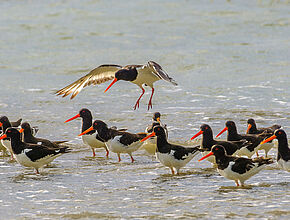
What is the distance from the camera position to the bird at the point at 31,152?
404 inches

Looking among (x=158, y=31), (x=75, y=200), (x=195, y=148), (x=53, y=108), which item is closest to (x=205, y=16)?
(x=158, y=31)

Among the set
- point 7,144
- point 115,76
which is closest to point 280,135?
point 7,144

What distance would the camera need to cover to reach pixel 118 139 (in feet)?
37.2

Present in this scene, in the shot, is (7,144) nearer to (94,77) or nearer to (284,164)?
(94,77)

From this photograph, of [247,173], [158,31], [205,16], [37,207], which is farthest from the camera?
[205,16]

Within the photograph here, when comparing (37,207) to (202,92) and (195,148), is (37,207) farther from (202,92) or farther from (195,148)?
(202,92)

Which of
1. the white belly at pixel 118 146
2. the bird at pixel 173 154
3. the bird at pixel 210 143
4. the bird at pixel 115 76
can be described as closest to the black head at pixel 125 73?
the bird at pixel 115 76

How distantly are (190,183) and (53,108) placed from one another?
8080 millimetres

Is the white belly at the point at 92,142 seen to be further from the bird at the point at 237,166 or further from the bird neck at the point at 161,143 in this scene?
the bird at the point at 237,166

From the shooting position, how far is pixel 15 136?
10.6m

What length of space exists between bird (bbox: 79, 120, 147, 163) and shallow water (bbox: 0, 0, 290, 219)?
27cm

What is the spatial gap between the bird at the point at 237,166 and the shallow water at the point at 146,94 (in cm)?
19

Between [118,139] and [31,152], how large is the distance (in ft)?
5.79

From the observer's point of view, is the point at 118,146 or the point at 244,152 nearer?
the point at 244,152
